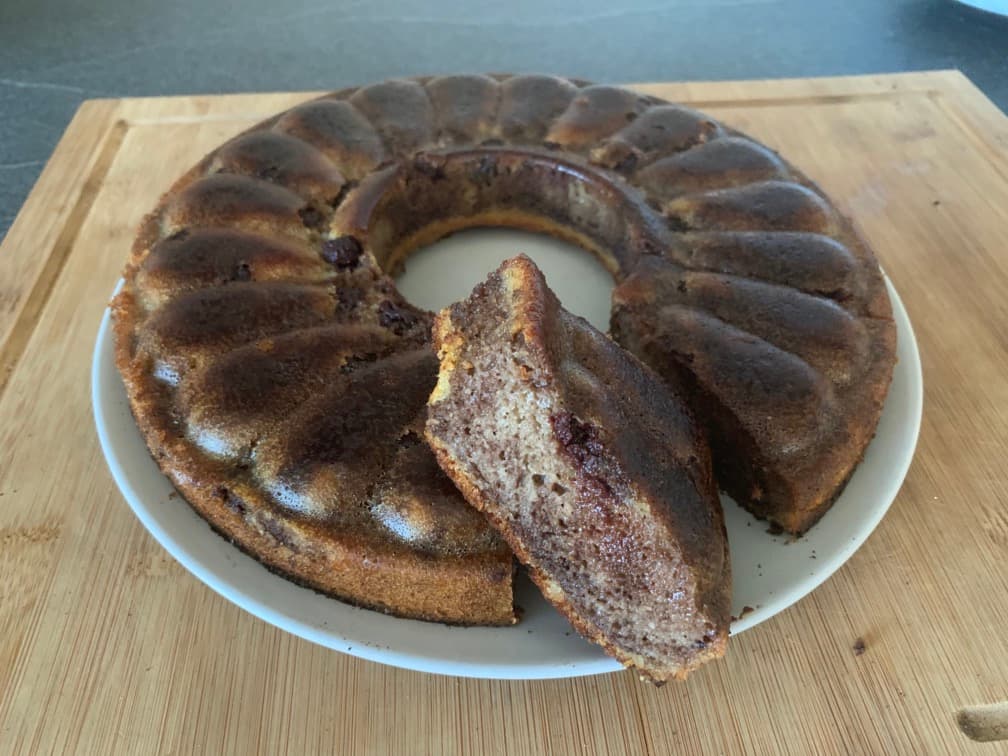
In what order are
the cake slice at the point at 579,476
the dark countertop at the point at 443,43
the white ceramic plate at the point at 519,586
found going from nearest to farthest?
the cake slice at the point at 579,476, the white ceramic plate at the point at 519,586, the dark countertop at the point at 443,43

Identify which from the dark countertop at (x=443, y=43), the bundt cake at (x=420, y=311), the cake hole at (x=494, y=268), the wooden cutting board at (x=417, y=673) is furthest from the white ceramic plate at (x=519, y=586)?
the dark countertop at (x=443, y=43)

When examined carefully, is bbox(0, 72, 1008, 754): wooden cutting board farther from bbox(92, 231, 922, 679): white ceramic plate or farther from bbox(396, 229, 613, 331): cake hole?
bbox(396, 229, 613, 331): cake hole

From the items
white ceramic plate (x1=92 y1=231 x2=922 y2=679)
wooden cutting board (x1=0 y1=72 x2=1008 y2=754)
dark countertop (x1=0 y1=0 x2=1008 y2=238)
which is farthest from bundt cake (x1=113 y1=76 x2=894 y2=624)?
dark countertop (x1=0 y1=0 x2=1008 y2=238)

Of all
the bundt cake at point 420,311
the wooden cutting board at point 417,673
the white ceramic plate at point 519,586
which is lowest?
the wooden cutting board at point 417,673

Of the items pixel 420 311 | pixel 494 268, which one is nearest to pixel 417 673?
pixel 420 311

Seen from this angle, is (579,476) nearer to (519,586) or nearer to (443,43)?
(519,586)

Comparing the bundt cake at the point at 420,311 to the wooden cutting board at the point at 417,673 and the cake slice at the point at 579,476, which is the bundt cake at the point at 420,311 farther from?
the wooden cutting board at the point at 417,673

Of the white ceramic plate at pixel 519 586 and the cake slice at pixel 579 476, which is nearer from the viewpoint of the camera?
the cake slice at pixel 579 476
